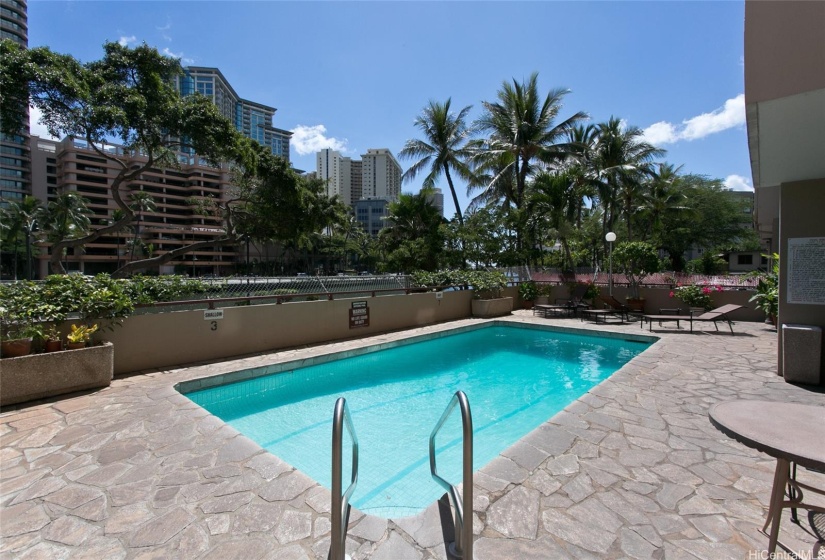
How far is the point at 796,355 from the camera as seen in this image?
5.14 meters

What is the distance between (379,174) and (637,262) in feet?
315

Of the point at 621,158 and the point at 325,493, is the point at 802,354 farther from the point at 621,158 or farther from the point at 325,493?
the point at 621,158

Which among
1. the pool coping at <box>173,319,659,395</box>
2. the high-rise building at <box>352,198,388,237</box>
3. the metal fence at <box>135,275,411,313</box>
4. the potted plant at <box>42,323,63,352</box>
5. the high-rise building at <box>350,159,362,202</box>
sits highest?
the high-rise building at <box>350,159,362,202</box>

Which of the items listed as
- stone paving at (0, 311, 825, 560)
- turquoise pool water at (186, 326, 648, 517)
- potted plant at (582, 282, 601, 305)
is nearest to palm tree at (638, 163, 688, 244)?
potted plant at (582, 282, 601, 305)

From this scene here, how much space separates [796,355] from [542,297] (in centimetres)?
961

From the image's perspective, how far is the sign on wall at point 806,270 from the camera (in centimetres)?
500

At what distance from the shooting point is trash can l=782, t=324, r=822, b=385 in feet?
16.5

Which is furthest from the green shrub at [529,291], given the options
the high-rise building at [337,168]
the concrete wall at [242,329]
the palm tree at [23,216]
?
the high-rise building at [337,168]

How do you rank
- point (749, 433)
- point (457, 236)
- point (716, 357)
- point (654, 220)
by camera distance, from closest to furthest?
1. point (749, 433)
2. point (716, 357)
3. point (457, 236)
4. point (654, 220)

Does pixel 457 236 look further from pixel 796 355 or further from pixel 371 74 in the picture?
pixel 796 355

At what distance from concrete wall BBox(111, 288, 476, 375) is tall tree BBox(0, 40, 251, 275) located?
9.86 meters

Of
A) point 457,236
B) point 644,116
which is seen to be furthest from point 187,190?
point 644,116

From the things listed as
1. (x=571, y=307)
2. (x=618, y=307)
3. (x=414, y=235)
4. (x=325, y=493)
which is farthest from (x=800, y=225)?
(x=414, y=235)

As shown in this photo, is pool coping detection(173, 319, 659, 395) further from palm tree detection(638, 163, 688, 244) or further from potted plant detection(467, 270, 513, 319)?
palm tree detection(638, 163, 688, 244)
